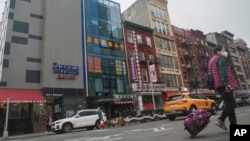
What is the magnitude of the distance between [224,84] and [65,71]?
24.8 meters

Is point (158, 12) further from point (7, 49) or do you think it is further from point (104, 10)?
point (7, 49)

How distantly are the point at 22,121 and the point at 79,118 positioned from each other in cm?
917

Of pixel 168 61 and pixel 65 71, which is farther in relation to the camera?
pixel 168 61

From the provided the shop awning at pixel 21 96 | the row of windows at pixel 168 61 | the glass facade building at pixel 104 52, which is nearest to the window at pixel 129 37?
the glass facade building at pixel 104 52

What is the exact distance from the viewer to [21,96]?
23406 mm

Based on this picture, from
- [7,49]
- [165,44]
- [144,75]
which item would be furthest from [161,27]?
[7,49]

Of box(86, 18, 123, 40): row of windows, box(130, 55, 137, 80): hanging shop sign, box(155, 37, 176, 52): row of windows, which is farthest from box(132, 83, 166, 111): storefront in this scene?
box(155, 37, 176, 52): row of windows

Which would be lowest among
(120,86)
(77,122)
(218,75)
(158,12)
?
(77,122)

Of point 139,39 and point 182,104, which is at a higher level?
point 139,39

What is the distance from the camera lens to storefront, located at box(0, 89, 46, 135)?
76.2ft

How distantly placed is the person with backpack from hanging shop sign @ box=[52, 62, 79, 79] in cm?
2379

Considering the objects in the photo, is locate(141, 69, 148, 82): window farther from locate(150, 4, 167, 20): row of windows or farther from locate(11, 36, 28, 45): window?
locate(11, 36, 28, 45): window

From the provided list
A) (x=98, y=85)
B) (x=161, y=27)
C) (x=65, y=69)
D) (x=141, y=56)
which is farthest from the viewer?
(x=161, y=27)

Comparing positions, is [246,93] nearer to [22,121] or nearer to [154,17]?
[154,17]
